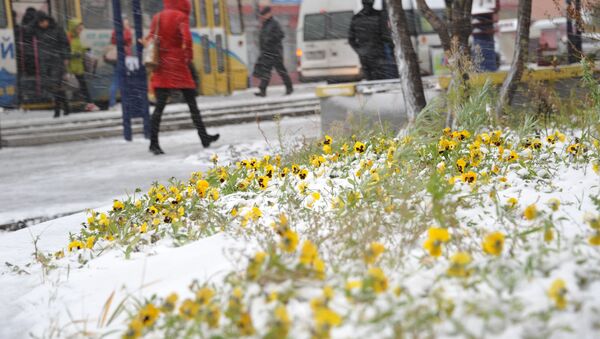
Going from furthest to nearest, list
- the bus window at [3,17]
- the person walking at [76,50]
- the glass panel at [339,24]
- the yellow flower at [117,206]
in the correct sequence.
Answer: the glass panel at [339,24]
the person walking at [76,50]
the bus window at [3,17]
the yellow flower at [117,206]

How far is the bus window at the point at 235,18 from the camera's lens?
1918 cm

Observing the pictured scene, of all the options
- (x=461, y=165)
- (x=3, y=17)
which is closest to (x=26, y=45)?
(x=3, y=17)

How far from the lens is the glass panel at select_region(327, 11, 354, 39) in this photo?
1962cm

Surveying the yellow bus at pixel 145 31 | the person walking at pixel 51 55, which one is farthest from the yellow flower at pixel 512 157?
the yellow bus at pixel 145 31

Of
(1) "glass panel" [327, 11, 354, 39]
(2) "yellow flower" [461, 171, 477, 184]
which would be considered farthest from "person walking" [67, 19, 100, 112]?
(2) "yellow flower" [461, 171, 477, 184]

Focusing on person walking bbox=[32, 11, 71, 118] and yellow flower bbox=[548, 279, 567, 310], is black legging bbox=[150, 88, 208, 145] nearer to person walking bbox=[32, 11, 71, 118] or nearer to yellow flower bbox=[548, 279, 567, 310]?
person walking bbox=[32, 11, 71, 118]

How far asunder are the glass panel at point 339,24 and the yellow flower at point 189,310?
17466 millimetres

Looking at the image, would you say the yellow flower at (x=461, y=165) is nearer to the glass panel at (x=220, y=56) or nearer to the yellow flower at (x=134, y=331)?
the yellow flower at (x=134, y=331)

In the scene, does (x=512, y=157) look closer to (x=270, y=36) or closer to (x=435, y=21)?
(x=435, y=21)

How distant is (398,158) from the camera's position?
4738 millimetres

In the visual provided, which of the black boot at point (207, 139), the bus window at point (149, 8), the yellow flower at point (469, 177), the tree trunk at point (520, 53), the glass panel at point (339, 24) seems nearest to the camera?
the yellow flower at point (469, 177)

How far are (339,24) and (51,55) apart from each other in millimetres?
7149

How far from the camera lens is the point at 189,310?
2.57 m

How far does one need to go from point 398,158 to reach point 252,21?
2028cm
